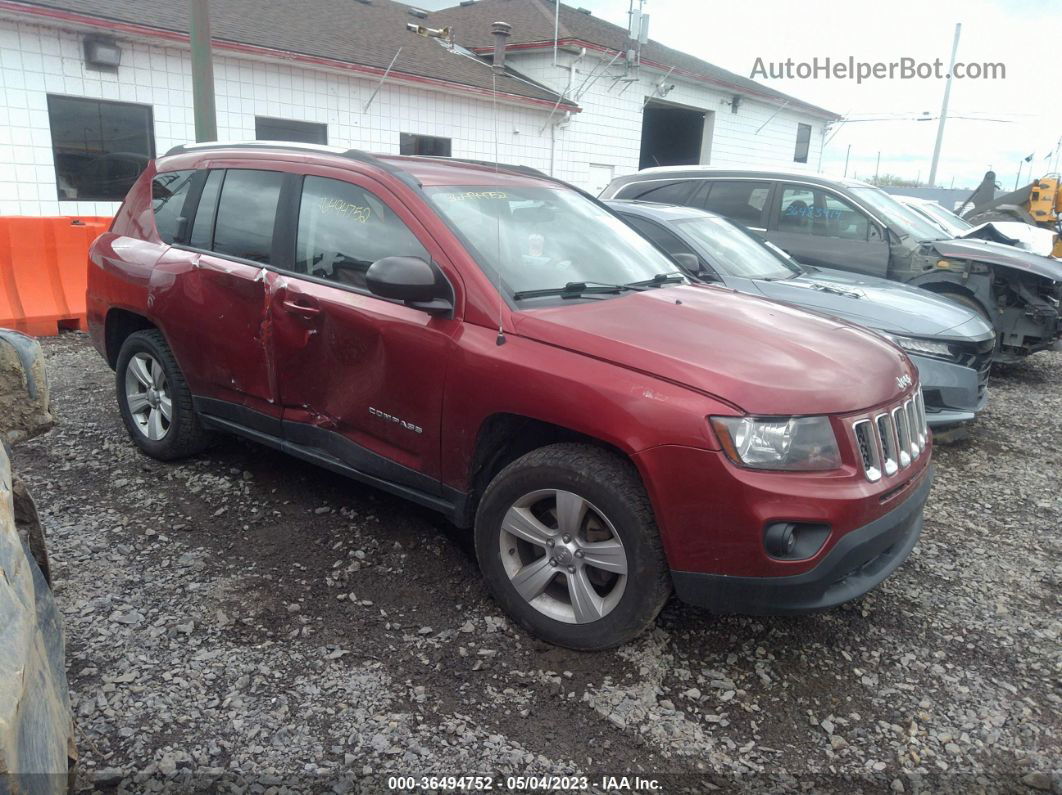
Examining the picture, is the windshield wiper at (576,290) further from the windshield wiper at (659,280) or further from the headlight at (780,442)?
the headlight at (780,442)

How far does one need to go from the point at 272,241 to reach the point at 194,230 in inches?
29.2

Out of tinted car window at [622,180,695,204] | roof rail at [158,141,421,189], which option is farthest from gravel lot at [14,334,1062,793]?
tinted car window at [622,180,695,204]

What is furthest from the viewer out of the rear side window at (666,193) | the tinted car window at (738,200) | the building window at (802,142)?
the building window at (802,142)

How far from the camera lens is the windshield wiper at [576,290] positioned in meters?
3.25

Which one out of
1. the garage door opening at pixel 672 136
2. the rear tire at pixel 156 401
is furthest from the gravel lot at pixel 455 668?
the garage door opening at pixel 672 136

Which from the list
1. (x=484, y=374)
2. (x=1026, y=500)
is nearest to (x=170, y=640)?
(x=484, y=374)

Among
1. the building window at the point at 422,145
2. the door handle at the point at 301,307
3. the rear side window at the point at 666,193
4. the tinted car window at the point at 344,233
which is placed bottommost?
the door handle at the point at 301,307

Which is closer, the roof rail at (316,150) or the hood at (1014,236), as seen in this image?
the roof rail at (316,150)

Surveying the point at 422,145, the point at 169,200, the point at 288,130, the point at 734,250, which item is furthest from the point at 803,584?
the point at 422,145

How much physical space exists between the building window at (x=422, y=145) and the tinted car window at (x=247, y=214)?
9.91 meters

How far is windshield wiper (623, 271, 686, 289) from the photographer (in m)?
3.69

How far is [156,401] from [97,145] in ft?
23.7

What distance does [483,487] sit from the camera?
10.8 ft

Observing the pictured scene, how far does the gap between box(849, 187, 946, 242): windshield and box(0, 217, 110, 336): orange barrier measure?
7.54m
